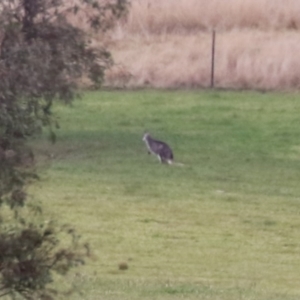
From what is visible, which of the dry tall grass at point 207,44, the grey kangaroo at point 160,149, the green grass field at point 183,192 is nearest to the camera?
the green grass field at point 183,192

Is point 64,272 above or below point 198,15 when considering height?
above

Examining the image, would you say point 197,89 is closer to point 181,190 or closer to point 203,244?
point 181,190

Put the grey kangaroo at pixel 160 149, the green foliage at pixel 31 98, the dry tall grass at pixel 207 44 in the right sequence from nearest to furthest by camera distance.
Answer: the green foliage at pixel 31 98
the grey kangaroo at pixel 160 149
the dry tall grass at pixel 207 44

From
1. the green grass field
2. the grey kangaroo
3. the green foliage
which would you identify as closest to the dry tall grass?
the green grass field

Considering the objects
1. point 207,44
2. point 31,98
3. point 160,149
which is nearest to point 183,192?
point 160,149

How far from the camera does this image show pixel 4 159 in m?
8.43

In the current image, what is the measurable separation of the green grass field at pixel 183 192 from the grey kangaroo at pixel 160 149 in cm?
21

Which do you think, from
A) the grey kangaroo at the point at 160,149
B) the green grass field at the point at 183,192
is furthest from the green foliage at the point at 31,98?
the grey kangaroo at the point at 160,149

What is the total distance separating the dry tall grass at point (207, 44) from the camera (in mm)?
38344

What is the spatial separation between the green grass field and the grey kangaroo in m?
0.21

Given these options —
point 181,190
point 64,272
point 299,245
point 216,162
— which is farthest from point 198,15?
point 64,272

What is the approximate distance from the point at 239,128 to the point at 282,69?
6645 mm

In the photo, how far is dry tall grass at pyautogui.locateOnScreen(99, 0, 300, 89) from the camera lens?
38344mm

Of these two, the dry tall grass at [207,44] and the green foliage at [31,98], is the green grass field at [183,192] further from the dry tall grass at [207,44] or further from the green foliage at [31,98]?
the dry tall grass at [207,44]
